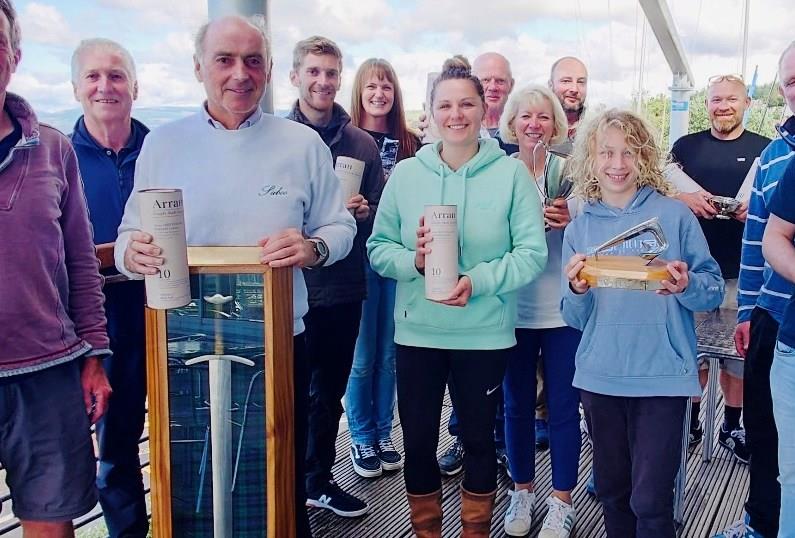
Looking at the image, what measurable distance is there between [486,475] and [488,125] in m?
1.51

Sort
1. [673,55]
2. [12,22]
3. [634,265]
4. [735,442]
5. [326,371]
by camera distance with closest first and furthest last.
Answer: [12,22] → [634,265] → [326,371] → [735,442] → [673,55]

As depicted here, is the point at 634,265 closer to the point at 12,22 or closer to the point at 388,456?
the point at 12,22

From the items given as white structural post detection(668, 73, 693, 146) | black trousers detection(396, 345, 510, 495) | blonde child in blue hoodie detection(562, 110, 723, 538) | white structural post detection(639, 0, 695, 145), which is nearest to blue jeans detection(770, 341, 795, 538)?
blonde child in blue hoodie detection(562, 110, 723, 538)

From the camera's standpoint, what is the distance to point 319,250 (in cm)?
154

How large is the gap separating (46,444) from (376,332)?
136 cm

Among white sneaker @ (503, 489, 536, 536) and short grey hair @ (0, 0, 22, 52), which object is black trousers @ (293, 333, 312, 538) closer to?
white sneaker @ (503, 489, 536, 536)

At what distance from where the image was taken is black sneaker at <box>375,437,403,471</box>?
258 centimetres

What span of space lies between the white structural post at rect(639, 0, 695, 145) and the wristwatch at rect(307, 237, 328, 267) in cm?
882

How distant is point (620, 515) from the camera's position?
167cm

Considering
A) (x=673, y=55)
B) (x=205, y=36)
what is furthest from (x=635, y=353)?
(x=673, y=55)

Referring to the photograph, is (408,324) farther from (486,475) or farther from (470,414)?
(486,475)

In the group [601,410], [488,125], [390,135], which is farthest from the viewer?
[488,125]

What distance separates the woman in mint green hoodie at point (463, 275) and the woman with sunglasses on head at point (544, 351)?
24 centimetres

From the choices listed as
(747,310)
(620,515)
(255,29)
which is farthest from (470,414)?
(255,29)
